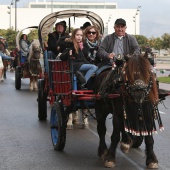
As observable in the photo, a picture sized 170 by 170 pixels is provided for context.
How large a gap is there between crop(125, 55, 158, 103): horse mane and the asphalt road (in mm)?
1095

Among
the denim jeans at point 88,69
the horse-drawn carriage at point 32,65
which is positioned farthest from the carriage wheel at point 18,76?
the denim jeans at point 88,69

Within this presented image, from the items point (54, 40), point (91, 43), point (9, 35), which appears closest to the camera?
point (91, 43)

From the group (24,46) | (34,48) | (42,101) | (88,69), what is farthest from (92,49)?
(24,46)

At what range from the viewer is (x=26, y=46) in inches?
971

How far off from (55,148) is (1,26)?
13070 centimetres

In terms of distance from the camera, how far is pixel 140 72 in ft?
25.3

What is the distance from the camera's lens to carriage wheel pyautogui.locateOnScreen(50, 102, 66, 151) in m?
9.09

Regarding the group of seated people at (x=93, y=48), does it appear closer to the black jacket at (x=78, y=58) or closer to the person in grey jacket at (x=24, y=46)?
the black jacket at (x=78, y=58)

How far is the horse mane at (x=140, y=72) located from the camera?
7.71 m

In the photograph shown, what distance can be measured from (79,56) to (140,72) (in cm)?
234

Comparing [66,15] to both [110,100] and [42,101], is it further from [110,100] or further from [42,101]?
[110,100]

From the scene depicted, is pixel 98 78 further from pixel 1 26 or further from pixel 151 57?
pixel 1 26

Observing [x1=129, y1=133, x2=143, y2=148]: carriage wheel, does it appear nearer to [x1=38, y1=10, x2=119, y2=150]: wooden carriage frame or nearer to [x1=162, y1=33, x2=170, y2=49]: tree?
[x1=38, y1=10, x2=119, y2=150]: wooden carriage frame

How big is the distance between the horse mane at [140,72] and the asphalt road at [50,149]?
109 centimetres
